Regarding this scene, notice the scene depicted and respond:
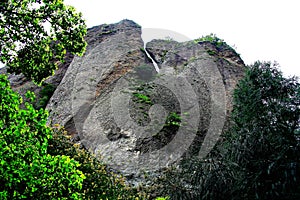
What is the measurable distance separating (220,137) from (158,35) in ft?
66.7

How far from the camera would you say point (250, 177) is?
27.0ft

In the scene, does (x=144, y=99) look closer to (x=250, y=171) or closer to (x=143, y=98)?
(x=143, y=98)

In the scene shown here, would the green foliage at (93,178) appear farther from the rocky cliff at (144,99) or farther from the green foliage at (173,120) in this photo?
the green foliage at (173,120)

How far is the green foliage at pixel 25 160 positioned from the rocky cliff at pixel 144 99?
7.15 meters

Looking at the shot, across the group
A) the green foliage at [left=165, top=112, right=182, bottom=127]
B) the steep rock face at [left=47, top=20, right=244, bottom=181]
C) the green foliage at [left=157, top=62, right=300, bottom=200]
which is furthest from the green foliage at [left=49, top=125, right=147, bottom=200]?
the green foliage at [left=165, top=112, right=182, bottom=127]

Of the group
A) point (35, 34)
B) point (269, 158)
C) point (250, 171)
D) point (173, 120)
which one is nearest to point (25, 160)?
point (35, 34)

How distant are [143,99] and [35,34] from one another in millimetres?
9287

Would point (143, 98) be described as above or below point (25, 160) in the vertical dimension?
above

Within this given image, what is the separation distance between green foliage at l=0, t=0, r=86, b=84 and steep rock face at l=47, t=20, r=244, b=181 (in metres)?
6.16

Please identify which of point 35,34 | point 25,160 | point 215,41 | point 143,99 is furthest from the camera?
point 215,41

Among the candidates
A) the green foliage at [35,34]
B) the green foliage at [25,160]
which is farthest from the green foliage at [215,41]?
the green foliage at [25,160]

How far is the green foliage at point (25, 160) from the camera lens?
5.08 metres

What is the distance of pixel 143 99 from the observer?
16.7 meters

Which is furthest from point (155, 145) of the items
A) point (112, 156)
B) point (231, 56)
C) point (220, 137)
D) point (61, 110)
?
point (231, 56)
